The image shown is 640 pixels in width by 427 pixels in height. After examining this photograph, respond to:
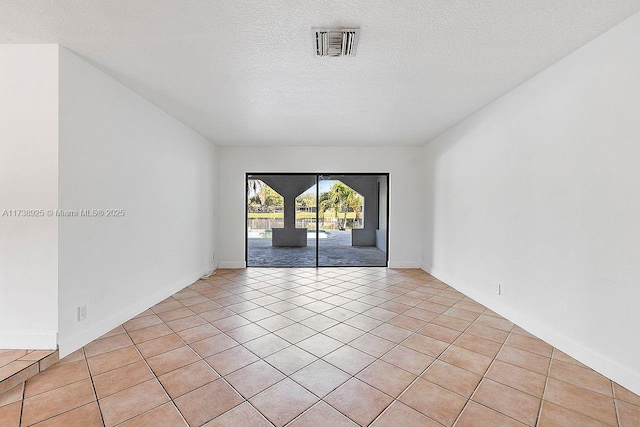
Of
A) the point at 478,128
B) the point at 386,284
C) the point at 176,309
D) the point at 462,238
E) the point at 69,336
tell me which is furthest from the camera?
the point at 386,284

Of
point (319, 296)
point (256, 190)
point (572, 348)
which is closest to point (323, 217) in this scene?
point (256, 190)

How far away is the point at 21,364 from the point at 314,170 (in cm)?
468

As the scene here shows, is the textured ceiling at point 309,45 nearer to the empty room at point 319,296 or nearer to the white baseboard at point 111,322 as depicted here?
the empty room at point 319,296

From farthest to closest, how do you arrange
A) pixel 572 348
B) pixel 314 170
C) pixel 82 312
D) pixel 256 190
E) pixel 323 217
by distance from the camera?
1. pixel 323 217
2. pixel 256 190
3. pixel 314 170
4. pixel 82 312
5. pixel 572 348

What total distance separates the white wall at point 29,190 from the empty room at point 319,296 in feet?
0.05

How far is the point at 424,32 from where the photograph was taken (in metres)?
2.04

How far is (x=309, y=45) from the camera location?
2211mm

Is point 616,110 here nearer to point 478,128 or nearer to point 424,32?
point 424,32

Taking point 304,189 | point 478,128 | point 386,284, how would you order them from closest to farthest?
point 478,128 → point 386,284 → point 304,189

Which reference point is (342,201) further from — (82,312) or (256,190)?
(82,312)

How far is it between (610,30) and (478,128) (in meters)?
1.67

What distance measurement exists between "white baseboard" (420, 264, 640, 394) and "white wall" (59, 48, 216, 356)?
162 inches

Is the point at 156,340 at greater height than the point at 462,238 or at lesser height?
lesser

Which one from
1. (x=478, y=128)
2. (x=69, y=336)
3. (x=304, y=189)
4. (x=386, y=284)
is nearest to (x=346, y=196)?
(x=304, y=189)
